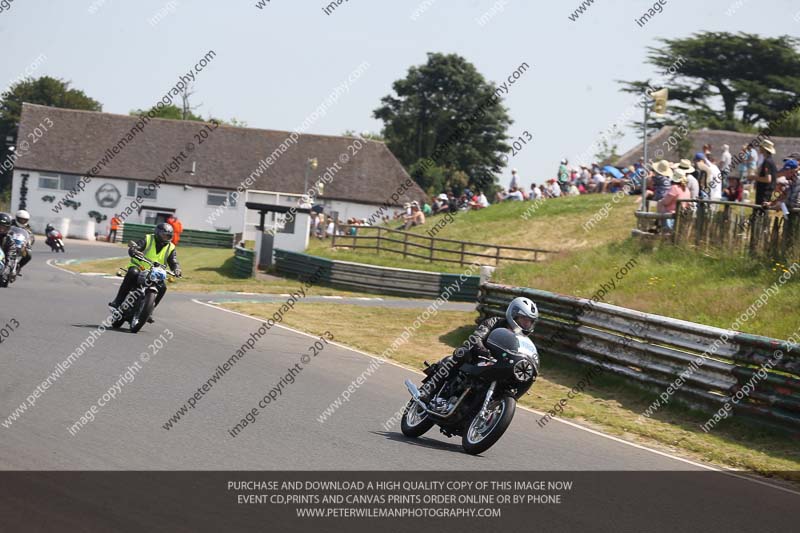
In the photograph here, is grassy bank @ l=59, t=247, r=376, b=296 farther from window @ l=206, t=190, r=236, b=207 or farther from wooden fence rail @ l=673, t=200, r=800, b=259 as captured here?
window @ l=206, t=190, r=236, b=207

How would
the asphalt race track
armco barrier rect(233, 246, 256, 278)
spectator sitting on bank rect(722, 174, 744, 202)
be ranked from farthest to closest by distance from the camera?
armco barrier rect(233, 246, 256, 278), spectator sitting on bank rect(722, 174, 744, 202), the asphalt race track

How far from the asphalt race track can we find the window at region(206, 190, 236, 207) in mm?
55600

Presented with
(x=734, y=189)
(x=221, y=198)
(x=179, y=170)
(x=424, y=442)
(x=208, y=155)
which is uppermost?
(x=208, y=155)

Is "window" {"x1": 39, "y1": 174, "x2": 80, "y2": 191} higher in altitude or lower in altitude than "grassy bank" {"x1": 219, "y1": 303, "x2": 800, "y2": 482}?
higher

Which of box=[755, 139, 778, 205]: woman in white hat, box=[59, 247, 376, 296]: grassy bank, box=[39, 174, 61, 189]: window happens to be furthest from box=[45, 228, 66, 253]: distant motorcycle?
→ box=[755, 139, 778, 205]: woman in white hat

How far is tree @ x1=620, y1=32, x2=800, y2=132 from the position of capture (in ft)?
213

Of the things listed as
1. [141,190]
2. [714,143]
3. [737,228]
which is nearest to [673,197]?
[737,228]

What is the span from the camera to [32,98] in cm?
10188

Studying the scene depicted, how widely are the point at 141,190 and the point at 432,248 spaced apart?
3805 centimetres

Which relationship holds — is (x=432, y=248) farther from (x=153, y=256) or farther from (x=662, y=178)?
(x=153, y=256)

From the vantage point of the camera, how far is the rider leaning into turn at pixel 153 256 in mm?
16641

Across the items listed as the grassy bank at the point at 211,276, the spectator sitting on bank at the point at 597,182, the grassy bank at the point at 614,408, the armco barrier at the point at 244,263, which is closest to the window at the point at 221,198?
the grassy bank at the point at 211,276

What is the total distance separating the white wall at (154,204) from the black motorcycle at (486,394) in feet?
203
